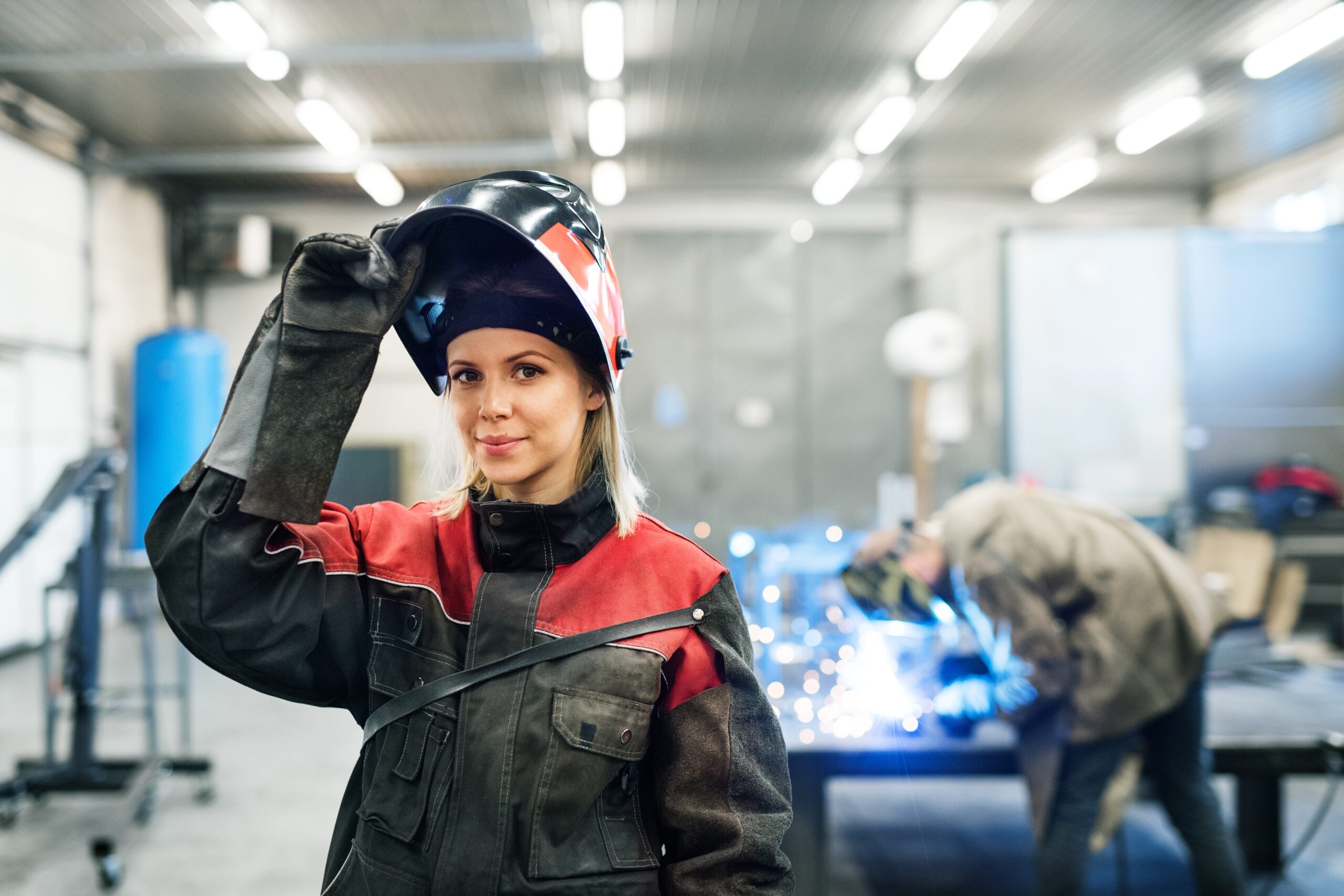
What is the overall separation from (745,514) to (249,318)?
211 inches

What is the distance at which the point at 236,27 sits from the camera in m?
5.14

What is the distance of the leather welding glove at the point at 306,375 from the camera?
29.4 inches

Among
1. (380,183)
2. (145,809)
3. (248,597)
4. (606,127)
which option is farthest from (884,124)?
(248,597)

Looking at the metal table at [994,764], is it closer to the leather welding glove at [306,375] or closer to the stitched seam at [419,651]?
the stitched seam at [419,651]

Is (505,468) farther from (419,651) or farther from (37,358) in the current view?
(37,358)

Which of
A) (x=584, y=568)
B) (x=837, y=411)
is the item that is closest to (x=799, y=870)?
(x=584, y=568)

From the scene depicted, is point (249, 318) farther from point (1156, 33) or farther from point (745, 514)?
point (1156, 33)

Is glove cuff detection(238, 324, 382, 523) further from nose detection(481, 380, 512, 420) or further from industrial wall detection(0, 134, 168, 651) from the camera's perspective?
industrial wall detection(0, 134, 168, 651)

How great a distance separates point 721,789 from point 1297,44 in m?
7.07

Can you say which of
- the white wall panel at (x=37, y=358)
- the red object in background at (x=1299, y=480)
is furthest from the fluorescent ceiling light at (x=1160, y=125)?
the white wall panel at (x=37, y=358)

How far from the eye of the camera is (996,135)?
7551 mm

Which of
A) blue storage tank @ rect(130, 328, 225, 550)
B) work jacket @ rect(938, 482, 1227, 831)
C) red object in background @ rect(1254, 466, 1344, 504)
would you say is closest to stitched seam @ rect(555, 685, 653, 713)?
work jacket @ rect(938, 482, 1227, 831)

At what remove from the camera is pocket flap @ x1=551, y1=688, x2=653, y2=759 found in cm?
83

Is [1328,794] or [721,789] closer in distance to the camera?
[721,789]
